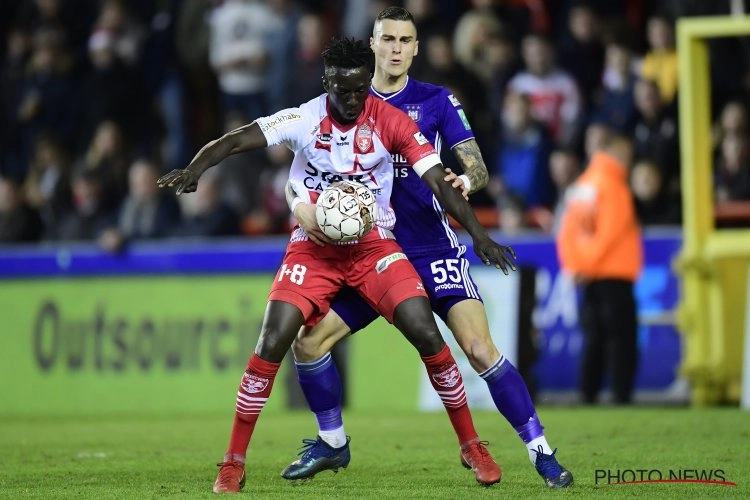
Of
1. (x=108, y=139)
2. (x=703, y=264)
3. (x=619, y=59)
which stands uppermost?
(x=619, y=59)

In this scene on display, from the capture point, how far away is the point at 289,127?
7418mm

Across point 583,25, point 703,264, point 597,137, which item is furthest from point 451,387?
point 583,25

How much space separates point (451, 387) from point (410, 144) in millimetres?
1297

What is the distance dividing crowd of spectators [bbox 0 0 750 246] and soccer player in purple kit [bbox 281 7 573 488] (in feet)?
17.3

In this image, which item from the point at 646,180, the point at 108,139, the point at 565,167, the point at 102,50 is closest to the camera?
the point at 646,180

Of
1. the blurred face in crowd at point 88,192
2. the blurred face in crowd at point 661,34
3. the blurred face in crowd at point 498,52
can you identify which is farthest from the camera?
the blurred face in crowd at point 88,192

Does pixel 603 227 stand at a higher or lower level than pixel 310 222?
lower

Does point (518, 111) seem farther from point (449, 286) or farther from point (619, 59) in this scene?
point (449, 286)

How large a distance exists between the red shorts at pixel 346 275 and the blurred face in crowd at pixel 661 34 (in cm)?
799

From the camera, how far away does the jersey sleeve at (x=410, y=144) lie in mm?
7359

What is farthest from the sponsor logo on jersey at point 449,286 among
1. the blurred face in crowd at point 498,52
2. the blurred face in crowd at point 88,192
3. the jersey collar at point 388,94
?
the blurred face in crowd at point 88,192

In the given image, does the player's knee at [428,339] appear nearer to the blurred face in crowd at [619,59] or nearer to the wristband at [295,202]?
the wristband at [295,202]

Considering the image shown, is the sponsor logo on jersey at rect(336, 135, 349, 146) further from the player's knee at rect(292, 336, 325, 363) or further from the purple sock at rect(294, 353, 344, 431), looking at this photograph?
the purple sock at rect(294, 353, 344, 431)

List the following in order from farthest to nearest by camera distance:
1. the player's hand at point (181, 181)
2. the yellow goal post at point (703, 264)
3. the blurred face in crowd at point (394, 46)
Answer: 1. the yellow goal post at point (703, 264)
2. the blurred face in crowd at point (394, 46)
3. the player's hand at point (181, 181)
